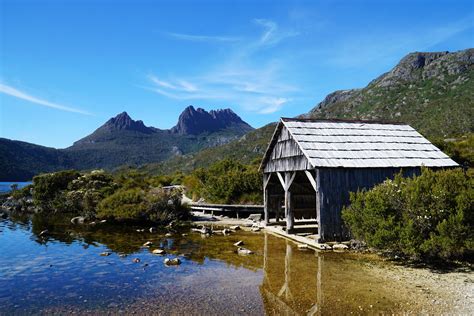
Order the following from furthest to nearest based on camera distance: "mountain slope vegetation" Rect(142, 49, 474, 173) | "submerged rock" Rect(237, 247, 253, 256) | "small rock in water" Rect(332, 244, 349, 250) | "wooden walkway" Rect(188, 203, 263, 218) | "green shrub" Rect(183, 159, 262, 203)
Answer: "mountain slope vegetation" Rect(142, 49, 474, 173)
"green shrub" Rect(183, 159, 262, 203)
"wooden walkway" Rect(188, 203, 263, 218)
"submerged rock" Rect(237, 247, 253, 256)
"small rock in water" Rect(332, 244, 349, 250)

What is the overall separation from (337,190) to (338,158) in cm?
153

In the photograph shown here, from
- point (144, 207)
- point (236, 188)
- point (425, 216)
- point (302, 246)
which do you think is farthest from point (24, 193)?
point (425, 216)

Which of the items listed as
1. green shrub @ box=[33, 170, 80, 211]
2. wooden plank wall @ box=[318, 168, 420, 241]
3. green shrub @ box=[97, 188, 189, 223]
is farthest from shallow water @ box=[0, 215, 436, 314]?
green shrub @ box=[33, 170, 80, 211]

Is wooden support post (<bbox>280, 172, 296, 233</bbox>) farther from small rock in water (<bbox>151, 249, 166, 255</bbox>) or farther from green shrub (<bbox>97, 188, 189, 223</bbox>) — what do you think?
green shrub (<bbox>97, 188, 189, 223</bbox>)

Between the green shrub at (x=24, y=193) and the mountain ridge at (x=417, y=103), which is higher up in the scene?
the mountain ridge at (x=417, y=103)

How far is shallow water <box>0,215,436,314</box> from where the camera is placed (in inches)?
368

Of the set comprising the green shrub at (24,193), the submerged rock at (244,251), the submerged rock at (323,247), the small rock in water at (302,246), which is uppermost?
the green shrub at (24,193)

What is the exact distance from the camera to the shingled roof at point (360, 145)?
56.1 feet

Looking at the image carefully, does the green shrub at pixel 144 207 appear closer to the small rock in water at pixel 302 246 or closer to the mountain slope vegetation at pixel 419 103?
the small rock in water at pixel 302 246

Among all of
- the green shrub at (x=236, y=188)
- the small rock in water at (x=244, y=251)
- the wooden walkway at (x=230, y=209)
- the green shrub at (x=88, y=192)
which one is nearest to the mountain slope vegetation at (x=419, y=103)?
the green shrub at (x=236, y=188)

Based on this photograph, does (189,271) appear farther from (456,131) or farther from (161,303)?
(456,131)

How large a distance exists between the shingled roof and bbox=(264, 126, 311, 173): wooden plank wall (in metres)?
0.59

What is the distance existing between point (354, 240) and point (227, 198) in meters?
18.2

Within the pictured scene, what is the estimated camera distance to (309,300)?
9.55 m
